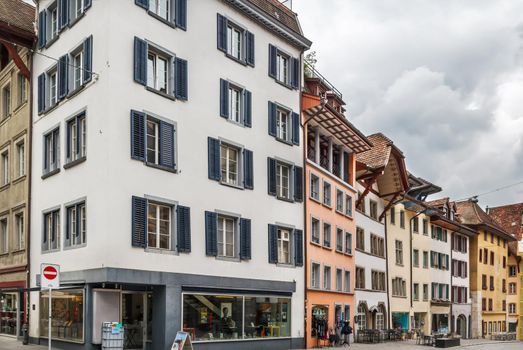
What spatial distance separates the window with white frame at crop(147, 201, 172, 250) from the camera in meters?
24.9

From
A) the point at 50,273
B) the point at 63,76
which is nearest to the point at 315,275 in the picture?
the point at 63,76

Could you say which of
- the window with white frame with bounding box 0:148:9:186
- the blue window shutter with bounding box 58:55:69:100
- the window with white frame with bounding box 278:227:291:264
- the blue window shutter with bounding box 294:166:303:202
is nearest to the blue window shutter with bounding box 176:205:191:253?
the blue window shutter with bounding box 58:55:69:100

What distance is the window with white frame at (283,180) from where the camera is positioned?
1315 inches

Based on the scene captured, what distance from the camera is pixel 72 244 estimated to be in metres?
25.4

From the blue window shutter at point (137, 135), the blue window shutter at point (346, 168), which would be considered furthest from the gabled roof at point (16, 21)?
the blue window shutter at point (346, 168)

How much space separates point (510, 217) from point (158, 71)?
249 feet

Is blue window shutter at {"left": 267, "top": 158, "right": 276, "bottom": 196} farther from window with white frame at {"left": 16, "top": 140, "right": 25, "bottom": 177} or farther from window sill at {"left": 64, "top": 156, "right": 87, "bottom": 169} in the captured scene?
window with white frame at {"left": 16, "top": 140, "right": 25, "bottom": 177}

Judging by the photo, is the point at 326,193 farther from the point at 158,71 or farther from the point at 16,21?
the point at 16,21

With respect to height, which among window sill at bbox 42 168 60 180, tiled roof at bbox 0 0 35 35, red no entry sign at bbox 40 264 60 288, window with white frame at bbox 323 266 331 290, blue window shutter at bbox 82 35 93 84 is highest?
tiled roof at bbox 0 0 35 35

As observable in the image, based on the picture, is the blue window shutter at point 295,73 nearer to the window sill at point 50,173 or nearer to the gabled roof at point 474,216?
the window sill at point 50,173

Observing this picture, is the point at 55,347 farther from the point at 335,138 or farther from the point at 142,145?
the point at 335,138

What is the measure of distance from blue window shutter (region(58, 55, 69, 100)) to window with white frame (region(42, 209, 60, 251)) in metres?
4.55

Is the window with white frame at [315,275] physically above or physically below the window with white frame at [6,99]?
below

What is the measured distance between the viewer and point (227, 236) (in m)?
29.3
